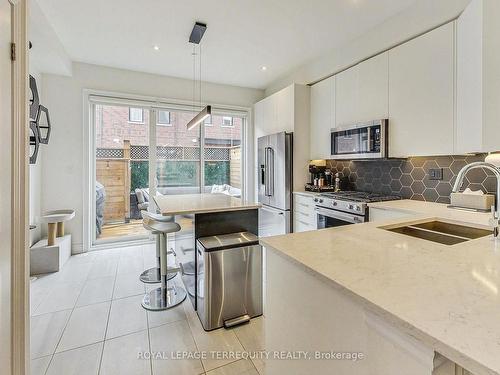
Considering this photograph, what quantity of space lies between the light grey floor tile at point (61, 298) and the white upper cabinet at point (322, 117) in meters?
3.26

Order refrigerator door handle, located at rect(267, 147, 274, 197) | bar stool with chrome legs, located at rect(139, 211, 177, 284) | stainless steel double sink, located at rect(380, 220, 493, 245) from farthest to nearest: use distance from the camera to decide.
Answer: refrigerator door handle, located at rect(267, 147, 274, 197) → bar stool with chrome legs, located at rect(139, 211, 177, 284) → stainless steel double sink, located at rect(380, 220, 493, 245)

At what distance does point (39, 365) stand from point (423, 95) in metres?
3.58

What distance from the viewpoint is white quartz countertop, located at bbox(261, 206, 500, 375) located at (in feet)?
1.71

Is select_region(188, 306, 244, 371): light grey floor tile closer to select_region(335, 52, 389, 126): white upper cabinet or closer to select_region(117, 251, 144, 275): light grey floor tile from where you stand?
select_region(117, 251, 144, 275): light grey floor tile

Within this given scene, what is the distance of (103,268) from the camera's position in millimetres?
3332

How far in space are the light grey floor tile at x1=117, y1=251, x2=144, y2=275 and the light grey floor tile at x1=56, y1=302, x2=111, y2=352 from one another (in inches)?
30.8

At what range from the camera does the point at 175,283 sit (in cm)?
289

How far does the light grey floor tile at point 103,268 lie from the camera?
314 cm

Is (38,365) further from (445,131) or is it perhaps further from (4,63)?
(445,131)

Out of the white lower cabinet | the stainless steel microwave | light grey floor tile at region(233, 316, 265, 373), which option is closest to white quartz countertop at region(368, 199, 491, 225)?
the stainless steel microwave

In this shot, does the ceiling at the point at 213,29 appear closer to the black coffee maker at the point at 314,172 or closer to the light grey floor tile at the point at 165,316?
the black coffee maker at the point at 314,172

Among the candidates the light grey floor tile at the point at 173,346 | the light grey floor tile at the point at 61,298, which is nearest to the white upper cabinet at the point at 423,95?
the light grey floor tile at the point at 173,346

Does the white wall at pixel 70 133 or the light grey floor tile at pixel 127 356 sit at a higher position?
the white wall at pixel 70 133

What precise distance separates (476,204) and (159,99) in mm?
4233
